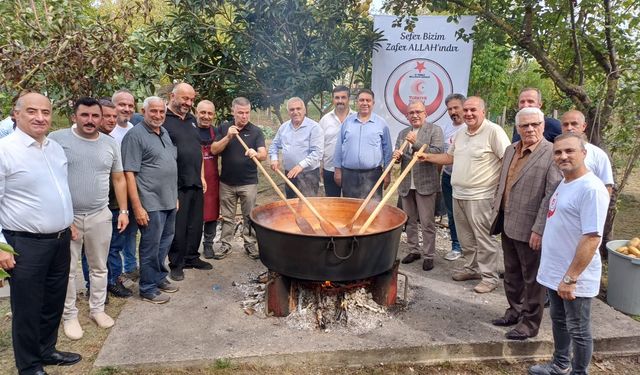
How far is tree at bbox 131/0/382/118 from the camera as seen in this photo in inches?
244

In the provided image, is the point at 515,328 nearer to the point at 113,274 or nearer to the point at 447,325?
the point at 447,325

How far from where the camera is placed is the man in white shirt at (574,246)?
2.52 meters

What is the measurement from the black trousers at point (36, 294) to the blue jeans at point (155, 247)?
88 cm

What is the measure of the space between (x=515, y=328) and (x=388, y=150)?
2.39 meters

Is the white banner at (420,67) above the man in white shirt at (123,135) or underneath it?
above

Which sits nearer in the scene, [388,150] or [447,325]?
[447,325]

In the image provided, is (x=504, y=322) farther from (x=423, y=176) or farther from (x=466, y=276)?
(x=423, y=176)

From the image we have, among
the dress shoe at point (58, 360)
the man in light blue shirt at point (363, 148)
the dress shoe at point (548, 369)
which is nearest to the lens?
the dress shoe at point (548, 369)

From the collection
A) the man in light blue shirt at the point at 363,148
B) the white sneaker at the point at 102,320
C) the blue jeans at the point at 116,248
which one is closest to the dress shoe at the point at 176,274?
the blue jeans at the point at 116,248

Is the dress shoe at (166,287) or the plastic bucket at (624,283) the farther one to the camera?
the dress shoe at (166,287)

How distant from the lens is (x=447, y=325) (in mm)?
3654

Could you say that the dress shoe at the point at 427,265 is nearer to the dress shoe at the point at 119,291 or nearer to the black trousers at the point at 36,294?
the dress shoe at the point at 119,291

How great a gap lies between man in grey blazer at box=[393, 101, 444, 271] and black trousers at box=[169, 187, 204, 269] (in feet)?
6.87

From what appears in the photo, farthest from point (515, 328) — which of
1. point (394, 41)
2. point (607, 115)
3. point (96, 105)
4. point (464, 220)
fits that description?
point (394, 41)
